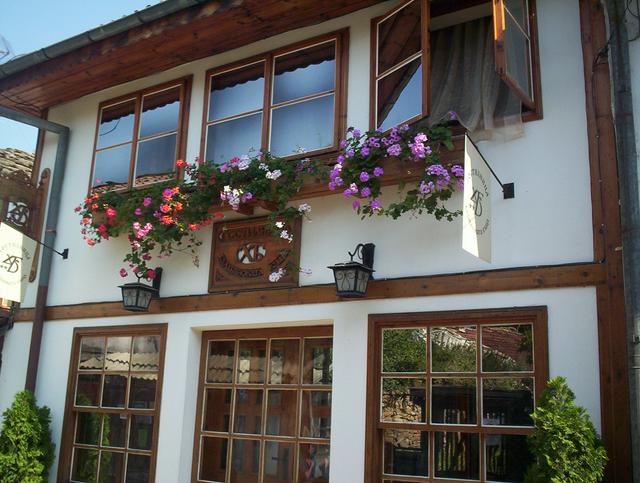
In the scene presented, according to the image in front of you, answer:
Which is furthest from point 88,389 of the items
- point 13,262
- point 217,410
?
point 217,410

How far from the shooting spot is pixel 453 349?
20.2ft

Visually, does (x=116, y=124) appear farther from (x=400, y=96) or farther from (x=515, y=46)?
(x=515, y=46)

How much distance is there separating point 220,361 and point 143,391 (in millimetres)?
1006

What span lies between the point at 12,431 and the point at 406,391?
4.50 m

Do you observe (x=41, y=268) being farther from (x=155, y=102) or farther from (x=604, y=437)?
(x=604, y=437)

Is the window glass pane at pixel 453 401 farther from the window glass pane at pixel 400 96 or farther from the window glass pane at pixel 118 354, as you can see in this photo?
the window glass pane at pixel 118 354

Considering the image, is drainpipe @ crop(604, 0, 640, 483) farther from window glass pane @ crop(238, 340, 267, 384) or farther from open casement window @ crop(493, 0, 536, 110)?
window glass pane @ crop(238, 340, 267, 384)

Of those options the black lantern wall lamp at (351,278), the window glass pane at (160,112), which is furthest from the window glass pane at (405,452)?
the window glass pane at (160,112)

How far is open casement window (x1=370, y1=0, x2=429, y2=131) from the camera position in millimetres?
6695

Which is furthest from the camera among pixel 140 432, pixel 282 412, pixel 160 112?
pixel 160 112

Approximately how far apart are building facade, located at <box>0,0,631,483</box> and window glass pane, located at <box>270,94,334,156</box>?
0.02 m

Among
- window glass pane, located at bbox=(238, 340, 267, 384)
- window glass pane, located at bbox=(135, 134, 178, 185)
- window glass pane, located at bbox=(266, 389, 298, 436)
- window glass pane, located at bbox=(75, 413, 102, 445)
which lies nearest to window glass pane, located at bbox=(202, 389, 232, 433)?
window glass pane, located at bbox=(238, 340, 267, 384)

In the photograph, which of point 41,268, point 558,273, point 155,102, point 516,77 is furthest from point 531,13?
point 41,268

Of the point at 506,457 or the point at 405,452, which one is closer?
the point at 506,457
